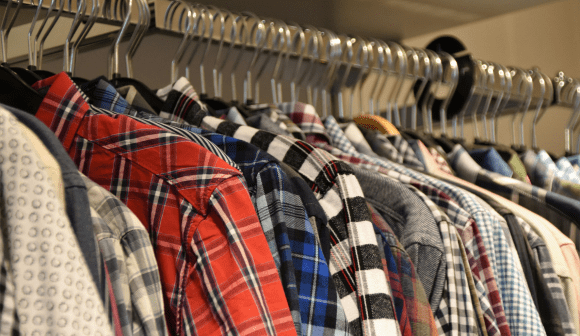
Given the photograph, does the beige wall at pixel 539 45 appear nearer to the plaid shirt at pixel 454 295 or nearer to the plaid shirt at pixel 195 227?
the plaid shirt at pixel 454 295

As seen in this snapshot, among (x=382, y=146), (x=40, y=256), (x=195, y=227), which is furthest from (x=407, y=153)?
(x=40, y=256)

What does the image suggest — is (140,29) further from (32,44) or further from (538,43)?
(538,43)

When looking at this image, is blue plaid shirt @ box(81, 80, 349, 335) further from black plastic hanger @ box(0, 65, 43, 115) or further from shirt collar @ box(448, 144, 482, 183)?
shirt collar @ box(448, 144, 482, 183)

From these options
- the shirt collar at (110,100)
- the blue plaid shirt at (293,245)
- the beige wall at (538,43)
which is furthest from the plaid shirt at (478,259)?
the beige wall at (538,43)

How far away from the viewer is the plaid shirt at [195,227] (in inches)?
17.6

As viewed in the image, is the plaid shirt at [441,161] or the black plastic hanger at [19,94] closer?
the black plastic hanger at [19,94]

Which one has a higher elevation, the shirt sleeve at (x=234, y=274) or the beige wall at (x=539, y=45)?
the beige wall at (x=539, y=45)

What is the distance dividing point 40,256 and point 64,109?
0.80ft

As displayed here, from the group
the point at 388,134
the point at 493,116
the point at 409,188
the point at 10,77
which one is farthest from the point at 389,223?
the point at 493,116

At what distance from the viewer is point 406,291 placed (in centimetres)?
56

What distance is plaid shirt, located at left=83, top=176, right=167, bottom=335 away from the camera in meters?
0.42

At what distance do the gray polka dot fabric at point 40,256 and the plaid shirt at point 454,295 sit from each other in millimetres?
375

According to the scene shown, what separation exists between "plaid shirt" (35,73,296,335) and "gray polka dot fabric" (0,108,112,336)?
0.37 ft

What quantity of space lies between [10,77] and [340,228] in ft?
1.28
